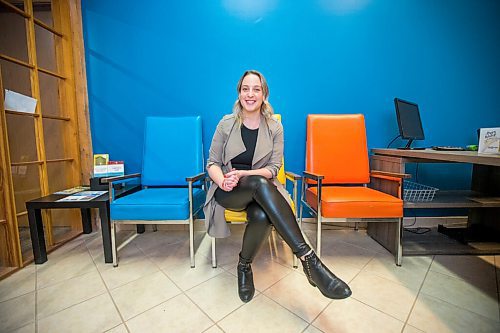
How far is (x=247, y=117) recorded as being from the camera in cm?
154

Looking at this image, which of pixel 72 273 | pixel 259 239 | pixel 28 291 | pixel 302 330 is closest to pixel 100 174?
pixel 72 273

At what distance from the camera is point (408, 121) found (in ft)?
6.15

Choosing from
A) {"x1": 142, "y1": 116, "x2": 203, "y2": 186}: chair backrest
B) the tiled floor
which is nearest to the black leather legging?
the tiled floor

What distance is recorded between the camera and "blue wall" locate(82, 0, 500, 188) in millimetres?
2035

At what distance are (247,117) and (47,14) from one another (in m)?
2.20

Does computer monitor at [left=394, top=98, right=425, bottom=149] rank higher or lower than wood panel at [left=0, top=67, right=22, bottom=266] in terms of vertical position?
higher

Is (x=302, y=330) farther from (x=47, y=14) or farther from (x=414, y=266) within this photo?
(x=47, y=14)

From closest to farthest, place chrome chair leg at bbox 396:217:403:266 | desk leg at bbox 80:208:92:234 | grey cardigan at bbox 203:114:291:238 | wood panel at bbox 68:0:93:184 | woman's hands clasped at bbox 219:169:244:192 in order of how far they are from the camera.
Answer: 1. woman's hands clasped at bbox 219:169:244:192
2. grey cardigan at bbox 203:114:291:238
3. chrome chair leg at bbox 396:217:403:266
4. wood panel at bbox 68:0:93:184
5. desk leg at bbox 80:208:92:234

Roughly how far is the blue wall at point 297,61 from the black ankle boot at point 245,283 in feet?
3.79

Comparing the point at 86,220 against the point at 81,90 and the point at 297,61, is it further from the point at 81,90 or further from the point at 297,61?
the point at 297,61

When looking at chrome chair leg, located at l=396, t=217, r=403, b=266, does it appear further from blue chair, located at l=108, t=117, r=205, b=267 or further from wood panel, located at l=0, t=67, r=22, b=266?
wood panel, located at l=0, t=67, r=22, b=266

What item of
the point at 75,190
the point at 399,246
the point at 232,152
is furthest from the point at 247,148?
the point at 75,190

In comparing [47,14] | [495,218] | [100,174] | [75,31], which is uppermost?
[47,14]

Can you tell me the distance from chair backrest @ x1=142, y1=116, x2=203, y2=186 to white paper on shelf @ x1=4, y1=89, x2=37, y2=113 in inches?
31.9
